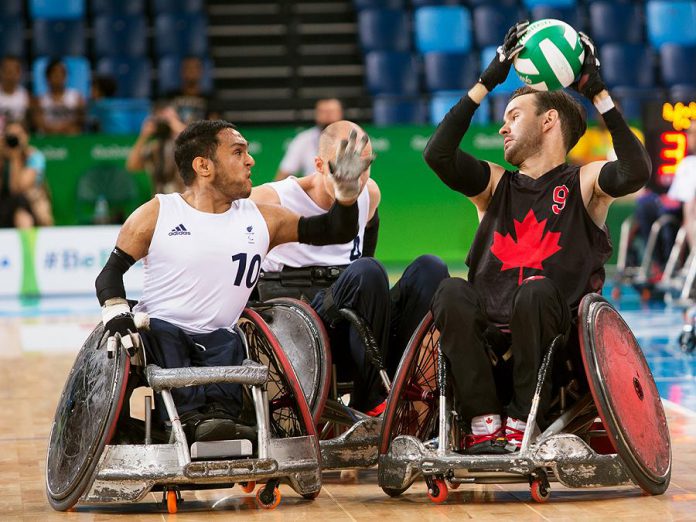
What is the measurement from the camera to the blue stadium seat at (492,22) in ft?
60.6

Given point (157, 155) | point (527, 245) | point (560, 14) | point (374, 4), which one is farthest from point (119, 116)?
point (527, 245)

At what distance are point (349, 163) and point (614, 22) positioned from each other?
1452 centimetres

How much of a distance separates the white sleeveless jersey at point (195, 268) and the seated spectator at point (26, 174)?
10.3m

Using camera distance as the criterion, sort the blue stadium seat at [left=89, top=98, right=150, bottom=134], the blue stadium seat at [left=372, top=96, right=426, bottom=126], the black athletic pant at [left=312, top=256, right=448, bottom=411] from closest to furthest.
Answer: the black athletic pant at [left=312, top=256, right=448, bottom=411]
the blue stadium seat at [left=89, top=98, right=150, bottom=134]
the blue stadium seat at [left=372, top=96, right=426, bottom=126]

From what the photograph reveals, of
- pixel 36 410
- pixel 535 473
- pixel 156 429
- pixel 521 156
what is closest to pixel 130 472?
pixel 156 429

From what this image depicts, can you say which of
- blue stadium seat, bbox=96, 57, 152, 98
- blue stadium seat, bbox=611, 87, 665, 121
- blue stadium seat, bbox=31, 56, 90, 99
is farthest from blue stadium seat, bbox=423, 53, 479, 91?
blue stadium seat, bbox=31, 56, 90, 99

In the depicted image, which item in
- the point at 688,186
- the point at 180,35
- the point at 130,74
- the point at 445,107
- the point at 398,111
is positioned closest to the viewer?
the point at 688,186

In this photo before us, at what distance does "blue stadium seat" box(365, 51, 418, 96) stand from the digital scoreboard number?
16.8 ft

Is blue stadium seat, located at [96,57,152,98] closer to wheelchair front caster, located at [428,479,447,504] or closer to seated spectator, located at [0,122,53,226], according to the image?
seated spectator, located at [0,122,53,226]

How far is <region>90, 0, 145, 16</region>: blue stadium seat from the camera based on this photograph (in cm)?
1792

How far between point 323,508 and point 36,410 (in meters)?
3.15

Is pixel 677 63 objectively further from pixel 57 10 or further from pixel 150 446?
pixel 150 446

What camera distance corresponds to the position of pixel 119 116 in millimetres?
16312

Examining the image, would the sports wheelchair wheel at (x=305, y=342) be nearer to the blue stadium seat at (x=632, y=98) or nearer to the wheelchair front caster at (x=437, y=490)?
the wheelchair front caster at (x=437, y=490)
